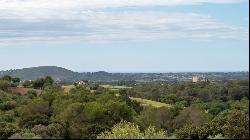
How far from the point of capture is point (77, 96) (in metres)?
86.6

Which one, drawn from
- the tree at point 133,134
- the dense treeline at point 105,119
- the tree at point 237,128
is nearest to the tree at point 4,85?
the dense treeline at point 105,119

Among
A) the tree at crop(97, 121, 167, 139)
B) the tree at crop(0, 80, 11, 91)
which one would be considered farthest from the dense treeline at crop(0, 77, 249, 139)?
the tree at crop(0, 80, 11, 91)

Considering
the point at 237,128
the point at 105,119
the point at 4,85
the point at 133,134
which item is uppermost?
the point at 4,85

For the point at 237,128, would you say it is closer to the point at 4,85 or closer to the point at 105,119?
the point at 105,119

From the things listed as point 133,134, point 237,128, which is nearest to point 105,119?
point 237,128

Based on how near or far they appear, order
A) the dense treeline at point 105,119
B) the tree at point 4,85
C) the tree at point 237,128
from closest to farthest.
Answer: the tree at point 237,128
the dense treeline at point 105,119
the tree at point 4,85

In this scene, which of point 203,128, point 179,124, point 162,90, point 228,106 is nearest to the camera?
point 203,128

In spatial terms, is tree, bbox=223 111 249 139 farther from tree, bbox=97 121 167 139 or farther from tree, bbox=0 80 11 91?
tree, bbox=0 80 11 91

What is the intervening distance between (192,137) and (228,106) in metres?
70.8

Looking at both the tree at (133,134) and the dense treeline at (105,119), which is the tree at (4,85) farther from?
the tree at (133,134)

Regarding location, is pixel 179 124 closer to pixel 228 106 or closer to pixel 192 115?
pixel 192 115

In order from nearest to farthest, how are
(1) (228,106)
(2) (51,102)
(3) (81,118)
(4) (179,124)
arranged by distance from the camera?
(3) (81,118) < (4) (179,124) < (2) (51,102) < (1) (228,106)

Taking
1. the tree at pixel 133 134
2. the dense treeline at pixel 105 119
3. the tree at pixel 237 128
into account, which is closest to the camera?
the tree at pixel 133 134

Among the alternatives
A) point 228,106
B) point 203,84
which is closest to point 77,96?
point 228,106
